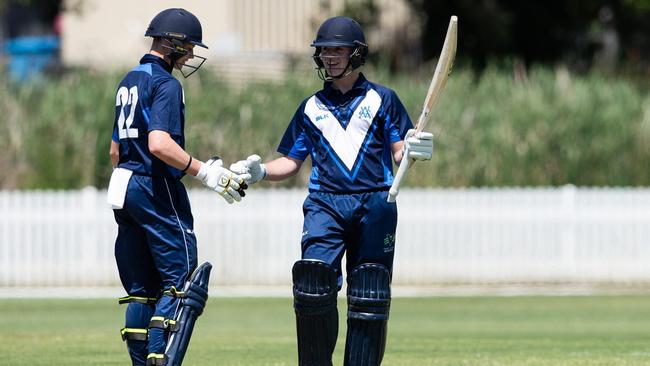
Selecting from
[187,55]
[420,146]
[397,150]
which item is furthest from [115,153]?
[420,146]

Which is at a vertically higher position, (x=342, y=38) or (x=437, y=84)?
(x=342, y=38)

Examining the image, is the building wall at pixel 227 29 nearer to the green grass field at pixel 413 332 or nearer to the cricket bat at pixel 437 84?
the green grass field at pixel 413 332

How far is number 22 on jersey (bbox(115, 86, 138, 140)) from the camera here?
24.7 ft

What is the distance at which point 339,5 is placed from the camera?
79.0 feet

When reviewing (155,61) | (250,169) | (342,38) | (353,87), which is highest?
(342,38)

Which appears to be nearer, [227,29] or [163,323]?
[163,323]

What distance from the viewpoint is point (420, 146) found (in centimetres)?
734

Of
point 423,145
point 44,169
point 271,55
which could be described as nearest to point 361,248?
point 423,145

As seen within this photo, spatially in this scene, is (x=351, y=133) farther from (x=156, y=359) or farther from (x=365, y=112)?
(x=156, y=359)

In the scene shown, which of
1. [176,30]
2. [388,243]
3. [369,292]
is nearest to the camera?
[369,292]

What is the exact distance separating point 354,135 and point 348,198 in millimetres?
334

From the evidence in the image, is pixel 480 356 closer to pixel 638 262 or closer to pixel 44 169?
pixel 638 262

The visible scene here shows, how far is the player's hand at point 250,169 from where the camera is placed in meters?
7.62

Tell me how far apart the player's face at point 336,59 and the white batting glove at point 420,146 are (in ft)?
1.88
